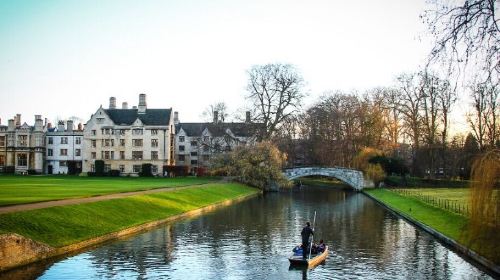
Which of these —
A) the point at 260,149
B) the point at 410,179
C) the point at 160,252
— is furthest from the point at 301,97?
the point at 160,252

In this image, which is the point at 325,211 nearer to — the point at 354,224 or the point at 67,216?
the point at 354,224

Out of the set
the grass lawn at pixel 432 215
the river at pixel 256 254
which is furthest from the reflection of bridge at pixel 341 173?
the river at pixel 256 254

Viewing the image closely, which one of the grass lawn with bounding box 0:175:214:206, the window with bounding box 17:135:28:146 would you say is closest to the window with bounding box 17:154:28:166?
the window with bounding box 17:135:28:146

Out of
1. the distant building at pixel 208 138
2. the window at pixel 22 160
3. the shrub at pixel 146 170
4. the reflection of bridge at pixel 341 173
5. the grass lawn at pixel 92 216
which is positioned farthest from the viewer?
the window at pixel 22 160

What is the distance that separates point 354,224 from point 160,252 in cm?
1772

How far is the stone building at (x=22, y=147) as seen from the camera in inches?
4099

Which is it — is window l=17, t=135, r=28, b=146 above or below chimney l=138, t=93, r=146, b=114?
below

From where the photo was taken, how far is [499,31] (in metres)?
16.3

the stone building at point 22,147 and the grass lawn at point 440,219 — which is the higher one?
the stone building at point 22,147

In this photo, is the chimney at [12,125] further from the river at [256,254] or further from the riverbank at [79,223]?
the river at [256,254]

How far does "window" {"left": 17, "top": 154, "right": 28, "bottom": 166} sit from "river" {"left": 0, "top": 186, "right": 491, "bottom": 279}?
74.1 m

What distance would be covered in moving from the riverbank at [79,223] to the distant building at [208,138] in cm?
3462

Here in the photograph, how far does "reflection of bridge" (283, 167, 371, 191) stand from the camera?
82.1 metres

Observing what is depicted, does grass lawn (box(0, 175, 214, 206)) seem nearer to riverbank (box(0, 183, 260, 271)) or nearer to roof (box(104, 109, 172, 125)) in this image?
riverbank (box(0, 183, 260, 271))
